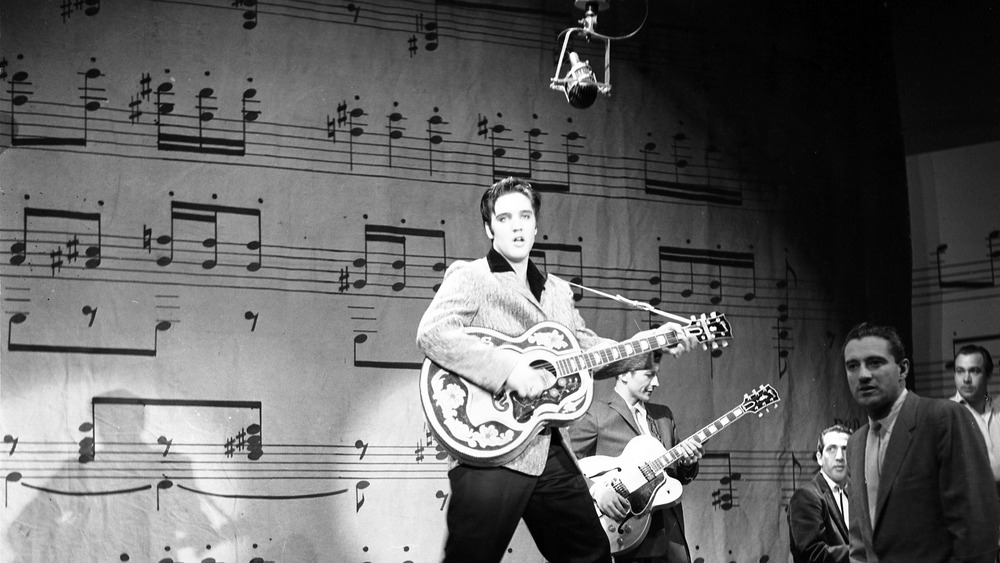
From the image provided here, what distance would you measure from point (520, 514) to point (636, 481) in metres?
1.28

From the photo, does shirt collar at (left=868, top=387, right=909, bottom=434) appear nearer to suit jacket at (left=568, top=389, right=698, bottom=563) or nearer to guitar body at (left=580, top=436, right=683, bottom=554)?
guitar body at (left=580, top=436, right=683, bottom=554)

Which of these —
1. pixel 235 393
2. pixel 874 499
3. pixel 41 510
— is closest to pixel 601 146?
pixel 235 393

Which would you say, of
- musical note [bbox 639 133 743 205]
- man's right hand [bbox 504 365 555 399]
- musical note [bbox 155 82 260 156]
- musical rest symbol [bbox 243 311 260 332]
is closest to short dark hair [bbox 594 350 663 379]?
man's right hand [bbox 504 365 555 399]

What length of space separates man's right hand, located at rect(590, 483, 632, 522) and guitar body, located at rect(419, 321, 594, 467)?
3.69 ft

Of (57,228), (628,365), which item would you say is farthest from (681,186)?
(57,228)

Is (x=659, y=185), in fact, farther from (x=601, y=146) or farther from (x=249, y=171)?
(x=249, y=171)

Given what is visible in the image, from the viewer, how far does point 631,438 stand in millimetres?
5242

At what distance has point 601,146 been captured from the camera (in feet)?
20.4

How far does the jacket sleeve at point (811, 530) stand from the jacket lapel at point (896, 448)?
5.87 feet

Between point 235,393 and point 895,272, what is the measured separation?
392cm

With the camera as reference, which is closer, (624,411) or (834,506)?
(624,411)

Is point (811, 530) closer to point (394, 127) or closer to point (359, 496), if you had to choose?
point (359, 496)

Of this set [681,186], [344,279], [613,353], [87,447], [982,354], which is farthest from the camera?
[681,186]

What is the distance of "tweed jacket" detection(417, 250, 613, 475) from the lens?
12.6 feet
